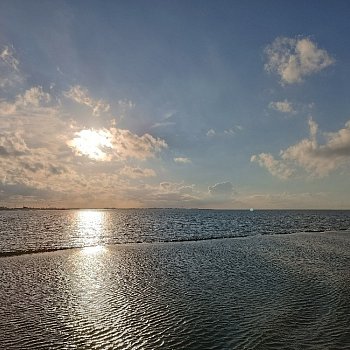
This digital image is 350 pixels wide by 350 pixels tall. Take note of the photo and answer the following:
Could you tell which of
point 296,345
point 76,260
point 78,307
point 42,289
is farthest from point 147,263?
point 296,345

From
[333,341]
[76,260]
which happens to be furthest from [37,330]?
[76,260]

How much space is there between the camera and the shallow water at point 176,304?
1357 centimetres

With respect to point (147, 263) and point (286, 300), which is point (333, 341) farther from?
point (147, 263)

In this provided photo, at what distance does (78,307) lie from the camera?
18344 mm

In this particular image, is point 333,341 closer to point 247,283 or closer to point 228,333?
point 228,333

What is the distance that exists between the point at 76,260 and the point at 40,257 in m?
5.64

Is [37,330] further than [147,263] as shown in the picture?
No

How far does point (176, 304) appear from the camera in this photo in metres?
18.9

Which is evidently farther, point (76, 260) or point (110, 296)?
point (76, 260)

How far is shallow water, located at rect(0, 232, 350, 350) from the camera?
13570 millimetres

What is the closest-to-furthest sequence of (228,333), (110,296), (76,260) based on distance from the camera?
(228,333), (110,296), (76,260)

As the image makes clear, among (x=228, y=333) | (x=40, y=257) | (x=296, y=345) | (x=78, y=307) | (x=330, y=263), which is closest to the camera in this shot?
(x=296, y=345)

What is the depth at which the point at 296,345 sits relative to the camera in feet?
41.9

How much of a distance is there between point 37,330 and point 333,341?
12.8m
